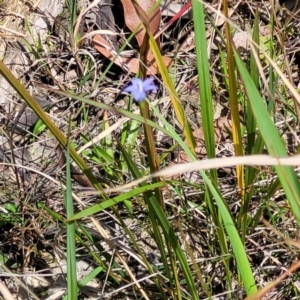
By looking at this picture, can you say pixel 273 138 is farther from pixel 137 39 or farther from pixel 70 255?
pixel 137 39

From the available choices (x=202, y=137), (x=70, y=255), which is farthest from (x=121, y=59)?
(x=70, y=255)

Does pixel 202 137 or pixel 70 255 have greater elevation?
pixel 202 137

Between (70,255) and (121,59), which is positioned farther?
(121,59)

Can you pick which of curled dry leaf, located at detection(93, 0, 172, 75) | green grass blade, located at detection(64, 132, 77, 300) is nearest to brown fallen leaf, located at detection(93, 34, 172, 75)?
curled dry leaf, located at detection(93, 0, 172, 75)

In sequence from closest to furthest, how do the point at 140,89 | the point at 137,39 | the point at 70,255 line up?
the point at 140,89
the point at 70,255
the point at 137,39

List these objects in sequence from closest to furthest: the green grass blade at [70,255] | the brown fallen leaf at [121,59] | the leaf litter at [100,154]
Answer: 1. the green grass blade at [70,255]
2. the leaf litter at [100,154]
3. the brown fallen leaf at [121,59]

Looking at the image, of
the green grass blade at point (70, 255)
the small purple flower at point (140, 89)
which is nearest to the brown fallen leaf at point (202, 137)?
the green grass blade at point (70, 255)

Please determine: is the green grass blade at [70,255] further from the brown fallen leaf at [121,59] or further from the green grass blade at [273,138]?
the brown fallen leaf at [121,59]

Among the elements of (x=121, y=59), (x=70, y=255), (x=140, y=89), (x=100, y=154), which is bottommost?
(x=70, y=255)

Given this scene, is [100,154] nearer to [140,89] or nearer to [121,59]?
A: [121,59]

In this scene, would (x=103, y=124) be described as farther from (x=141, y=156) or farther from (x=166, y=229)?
(x=166, y=229)

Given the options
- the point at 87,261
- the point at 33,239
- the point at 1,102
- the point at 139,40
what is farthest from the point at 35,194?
the point at 139,40

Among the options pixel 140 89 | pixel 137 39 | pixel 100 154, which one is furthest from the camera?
pixel 137 39
